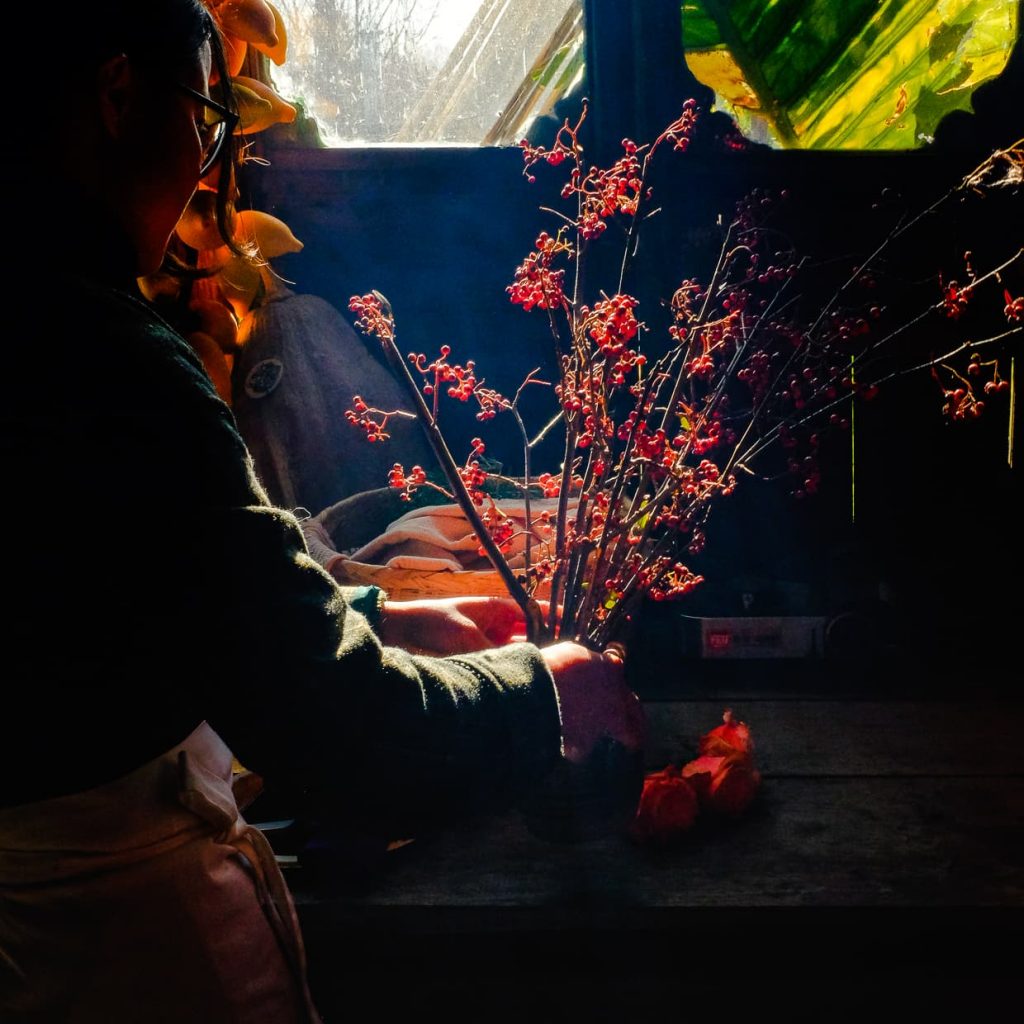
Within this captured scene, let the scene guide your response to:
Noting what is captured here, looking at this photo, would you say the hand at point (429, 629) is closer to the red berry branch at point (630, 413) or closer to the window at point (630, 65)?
the red berry branch at point (630, 413)

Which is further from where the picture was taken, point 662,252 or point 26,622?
point 662,252

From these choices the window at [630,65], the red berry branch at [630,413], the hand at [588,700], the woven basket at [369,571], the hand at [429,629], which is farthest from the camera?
the window at [630,65]

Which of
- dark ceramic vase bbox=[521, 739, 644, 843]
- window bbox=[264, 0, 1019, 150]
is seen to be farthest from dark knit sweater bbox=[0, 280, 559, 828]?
window bbox=[264, 0, 1019, 150]

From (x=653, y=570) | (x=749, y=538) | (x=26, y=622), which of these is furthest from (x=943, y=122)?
(x=26, y=622)

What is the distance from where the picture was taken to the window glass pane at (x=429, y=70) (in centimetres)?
267

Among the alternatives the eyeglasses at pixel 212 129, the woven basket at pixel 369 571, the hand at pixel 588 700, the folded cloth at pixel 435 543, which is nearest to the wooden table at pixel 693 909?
the hand at pixel 588 700

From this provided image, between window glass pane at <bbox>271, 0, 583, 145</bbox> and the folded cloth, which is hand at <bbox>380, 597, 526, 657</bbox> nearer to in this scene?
the folded cloth

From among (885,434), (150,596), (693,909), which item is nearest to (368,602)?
(150,596)

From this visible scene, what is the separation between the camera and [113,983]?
830mm

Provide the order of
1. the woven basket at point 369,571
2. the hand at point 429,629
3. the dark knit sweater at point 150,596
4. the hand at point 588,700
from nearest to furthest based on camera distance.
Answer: the dark knit sweater at point 150,596 → the hand at point 588,700 → the hand at point 429,629 → the woven basket at point 369,571

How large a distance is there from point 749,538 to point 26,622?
200cm

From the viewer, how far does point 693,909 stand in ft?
3.41

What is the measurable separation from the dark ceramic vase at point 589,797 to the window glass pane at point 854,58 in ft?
7.54

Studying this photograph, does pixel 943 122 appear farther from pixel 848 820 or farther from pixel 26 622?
pixel 26 622
